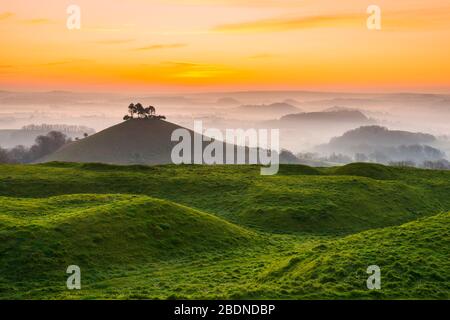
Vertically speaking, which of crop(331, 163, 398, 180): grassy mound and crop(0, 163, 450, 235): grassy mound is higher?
crop(331, 163, 398, 180): grassy mound

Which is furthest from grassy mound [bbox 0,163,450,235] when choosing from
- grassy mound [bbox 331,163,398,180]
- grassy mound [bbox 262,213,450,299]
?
grassy mound [bbox 262,213,450,299]

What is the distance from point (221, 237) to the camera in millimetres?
48500

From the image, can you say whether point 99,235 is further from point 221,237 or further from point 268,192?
point 268,192

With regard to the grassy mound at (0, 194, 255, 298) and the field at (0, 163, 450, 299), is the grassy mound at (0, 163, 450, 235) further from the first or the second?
the grassy mound at (0, 194, 255, 298)

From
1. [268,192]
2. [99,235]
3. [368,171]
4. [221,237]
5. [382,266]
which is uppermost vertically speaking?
[368,171]

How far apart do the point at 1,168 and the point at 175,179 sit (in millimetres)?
30851

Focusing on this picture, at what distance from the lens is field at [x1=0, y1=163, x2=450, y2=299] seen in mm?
31734

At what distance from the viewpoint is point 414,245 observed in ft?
116

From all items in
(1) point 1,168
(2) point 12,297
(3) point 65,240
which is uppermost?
(1) point 1,168

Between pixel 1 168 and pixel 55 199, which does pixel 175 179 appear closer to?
pixel 55 199

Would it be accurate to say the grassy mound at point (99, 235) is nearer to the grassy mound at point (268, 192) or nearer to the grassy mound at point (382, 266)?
the grassy mound at point (268, 192)

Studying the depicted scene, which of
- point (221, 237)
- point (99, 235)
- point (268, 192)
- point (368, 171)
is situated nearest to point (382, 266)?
point (221, 237)

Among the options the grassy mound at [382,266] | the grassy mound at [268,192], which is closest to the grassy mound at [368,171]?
the grassy mound at [268,192]
